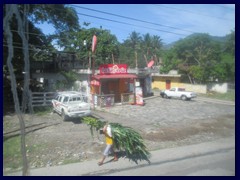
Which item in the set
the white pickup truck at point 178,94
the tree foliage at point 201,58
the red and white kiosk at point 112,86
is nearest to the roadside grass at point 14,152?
the red and white kiosk at point 112,86

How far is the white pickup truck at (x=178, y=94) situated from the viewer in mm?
16781

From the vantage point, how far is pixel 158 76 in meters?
15.8

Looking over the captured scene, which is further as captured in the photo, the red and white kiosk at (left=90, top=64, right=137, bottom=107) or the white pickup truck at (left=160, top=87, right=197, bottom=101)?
the white pickup truck at (left=160, top=87, right=197, bottom=101)

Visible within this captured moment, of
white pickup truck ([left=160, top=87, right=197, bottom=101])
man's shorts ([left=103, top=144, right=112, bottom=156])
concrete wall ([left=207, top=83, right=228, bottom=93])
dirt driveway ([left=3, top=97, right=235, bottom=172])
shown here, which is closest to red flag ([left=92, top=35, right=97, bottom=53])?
dirt driveway ([left=3, top=97, right=235, bottom=172])

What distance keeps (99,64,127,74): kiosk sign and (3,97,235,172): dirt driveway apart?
2212mm

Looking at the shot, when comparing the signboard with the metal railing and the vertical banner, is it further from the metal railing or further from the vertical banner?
the metal railing

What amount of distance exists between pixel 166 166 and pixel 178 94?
902 centimetres

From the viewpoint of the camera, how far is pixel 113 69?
16.4 metres

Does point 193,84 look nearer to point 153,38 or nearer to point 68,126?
point 153,38

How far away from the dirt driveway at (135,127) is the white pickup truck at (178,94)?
0.37 m

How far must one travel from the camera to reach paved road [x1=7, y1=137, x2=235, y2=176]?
27.3ft

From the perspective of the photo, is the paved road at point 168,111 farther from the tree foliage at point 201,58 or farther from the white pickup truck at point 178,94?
the tree foliage at point 201,58

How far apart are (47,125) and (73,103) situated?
171 cm

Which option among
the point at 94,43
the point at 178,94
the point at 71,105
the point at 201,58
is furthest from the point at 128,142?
the point at 178,94
